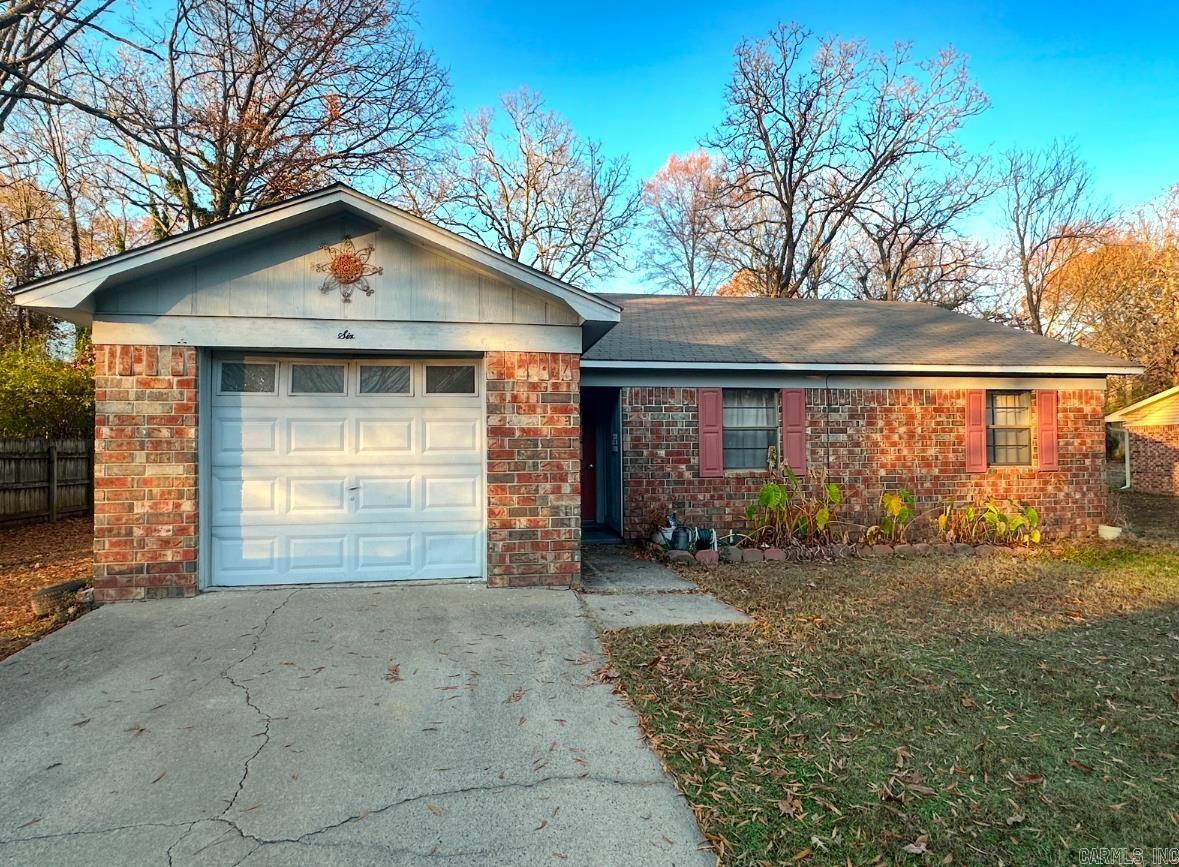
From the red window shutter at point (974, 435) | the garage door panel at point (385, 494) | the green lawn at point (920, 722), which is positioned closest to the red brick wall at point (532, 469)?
the garage door panel at point (385, 494)

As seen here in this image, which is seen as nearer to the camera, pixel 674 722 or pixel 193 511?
pixel 674 722

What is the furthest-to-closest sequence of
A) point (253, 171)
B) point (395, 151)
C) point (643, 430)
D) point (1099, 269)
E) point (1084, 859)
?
1. point (1099, 269)
2. point (395, 151)
3. point (253, 171)
4. point (643, 430)
5. point (1084, 859)

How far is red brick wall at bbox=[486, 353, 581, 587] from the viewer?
20.8ft

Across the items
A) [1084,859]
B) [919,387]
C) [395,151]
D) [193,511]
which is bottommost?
[1084,859]

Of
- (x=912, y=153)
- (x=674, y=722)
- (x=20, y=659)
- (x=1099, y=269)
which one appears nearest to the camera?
(x=674, y=722)

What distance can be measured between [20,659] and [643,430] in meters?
7.23

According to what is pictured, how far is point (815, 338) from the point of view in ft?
36.5

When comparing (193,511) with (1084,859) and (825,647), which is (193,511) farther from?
(1084,859)

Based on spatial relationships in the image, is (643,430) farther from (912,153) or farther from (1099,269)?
(1099,269)

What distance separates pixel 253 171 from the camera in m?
13.5

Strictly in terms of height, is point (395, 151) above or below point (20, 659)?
above

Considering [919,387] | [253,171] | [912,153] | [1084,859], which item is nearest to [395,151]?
[253,171]

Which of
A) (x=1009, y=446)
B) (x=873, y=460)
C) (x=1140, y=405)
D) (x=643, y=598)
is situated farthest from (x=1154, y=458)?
(x=643, y=598)

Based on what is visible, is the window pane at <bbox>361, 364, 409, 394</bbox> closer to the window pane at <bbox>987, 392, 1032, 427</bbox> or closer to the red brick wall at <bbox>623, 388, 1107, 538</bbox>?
the red brick wall at <bbox>623, 388, 1107, 538</bbox>
